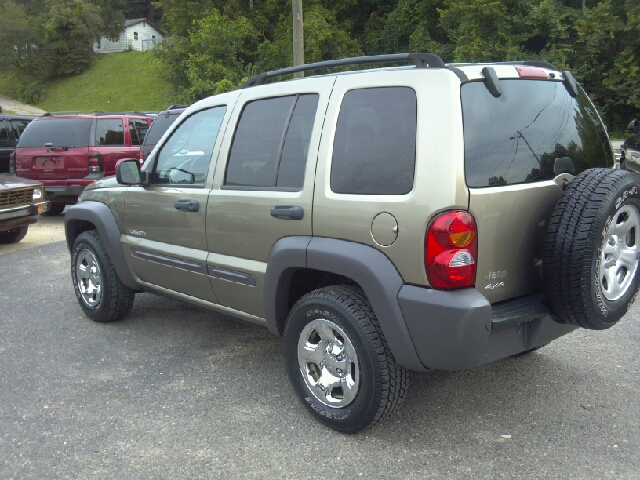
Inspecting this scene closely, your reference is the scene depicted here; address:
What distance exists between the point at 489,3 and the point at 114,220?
32.0 meters

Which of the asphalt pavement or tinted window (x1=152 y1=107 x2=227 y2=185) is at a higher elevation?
tinted window (x1=152 y1=107 x2=227 y2=185)

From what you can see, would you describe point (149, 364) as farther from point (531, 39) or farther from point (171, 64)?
point (171, 64)

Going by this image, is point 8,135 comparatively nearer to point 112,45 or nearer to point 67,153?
point 67,153

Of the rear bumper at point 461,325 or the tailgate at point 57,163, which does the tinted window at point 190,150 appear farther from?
the tailgate at point 57,163

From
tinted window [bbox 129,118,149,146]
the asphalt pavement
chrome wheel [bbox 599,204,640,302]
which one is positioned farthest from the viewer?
tinted window [bbox 129,118,149,146]

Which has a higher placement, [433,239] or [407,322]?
[433,239]

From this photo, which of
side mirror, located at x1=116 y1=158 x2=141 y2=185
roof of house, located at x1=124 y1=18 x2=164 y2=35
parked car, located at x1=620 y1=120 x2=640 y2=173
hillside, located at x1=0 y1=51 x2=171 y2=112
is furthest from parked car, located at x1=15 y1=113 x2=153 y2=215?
roof of house, located at x1=124 y1=18 x2=164 y2=35

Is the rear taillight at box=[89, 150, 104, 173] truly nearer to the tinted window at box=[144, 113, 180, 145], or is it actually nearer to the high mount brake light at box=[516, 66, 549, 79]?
the tinted window at box=[144, 113, 180, 145]

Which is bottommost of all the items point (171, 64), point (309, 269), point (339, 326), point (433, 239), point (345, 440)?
point (345, 440)

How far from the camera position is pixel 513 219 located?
315 centimetres

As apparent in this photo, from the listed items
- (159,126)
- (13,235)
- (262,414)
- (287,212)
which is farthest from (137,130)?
(262,414)

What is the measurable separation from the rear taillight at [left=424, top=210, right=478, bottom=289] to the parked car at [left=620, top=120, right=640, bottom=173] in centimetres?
748

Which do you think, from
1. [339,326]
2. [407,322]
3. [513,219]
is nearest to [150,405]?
[339,326]

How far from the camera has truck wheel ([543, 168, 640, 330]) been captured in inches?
120
